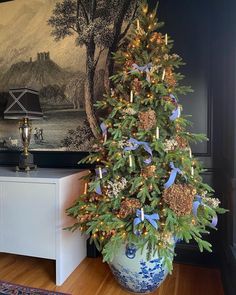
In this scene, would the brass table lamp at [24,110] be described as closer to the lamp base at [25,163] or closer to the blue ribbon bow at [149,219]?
the lamp base at [25,163]

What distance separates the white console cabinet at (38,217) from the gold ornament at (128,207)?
0.56 meters

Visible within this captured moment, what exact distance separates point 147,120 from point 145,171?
0.32 m

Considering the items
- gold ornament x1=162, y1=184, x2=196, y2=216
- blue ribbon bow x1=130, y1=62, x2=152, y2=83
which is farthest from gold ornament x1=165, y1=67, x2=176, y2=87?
gold ornament x1=162, y1=184, x2=196, y2=216

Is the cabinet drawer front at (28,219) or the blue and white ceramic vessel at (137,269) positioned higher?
the cabinet drawer front at (28,219)

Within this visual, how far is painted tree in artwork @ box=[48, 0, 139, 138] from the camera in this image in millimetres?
2311

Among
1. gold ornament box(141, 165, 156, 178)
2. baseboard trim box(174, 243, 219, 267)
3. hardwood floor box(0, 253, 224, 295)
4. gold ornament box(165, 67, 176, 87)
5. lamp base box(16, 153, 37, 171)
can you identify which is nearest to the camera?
gold ornament box(141, 165, 156, 178)

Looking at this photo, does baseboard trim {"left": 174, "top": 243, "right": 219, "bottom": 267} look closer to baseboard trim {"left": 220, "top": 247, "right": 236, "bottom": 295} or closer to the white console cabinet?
baseboard trim {"left": 220, "top": 247, "right": 236, "bottom": 295}

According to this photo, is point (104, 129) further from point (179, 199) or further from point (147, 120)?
point (179, 199)

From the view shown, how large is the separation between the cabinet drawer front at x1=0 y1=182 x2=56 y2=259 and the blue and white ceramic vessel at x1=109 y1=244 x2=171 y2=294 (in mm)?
543

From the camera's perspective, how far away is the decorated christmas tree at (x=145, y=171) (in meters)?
1.47

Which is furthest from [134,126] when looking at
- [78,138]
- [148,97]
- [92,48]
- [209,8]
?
[209,8]

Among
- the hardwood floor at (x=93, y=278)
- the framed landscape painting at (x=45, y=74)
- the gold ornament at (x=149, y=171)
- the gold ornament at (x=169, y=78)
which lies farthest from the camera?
the framed landscape painting at (x=45, y=74)

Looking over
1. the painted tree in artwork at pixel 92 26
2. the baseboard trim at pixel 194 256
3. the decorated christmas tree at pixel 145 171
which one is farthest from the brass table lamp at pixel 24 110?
the baseboard trim at pixel 194 256

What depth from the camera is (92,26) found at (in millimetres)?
2375
